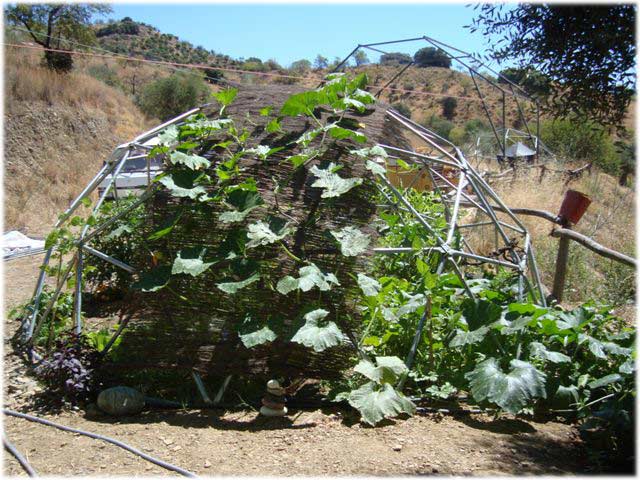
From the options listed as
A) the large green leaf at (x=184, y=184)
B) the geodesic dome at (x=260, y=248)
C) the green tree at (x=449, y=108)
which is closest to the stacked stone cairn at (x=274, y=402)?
the geodesic dome at (x=260, y=248)

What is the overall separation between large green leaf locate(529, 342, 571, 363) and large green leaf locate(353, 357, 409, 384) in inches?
29.0

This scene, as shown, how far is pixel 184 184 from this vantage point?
3896 mm

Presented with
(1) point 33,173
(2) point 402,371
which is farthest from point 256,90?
(1) point 33,173

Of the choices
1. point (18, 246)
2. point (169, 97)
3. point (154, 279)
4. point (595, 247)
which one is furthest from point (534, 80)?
point (169, 97)

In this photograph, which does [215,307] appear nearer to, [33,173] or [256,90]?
[256,90]

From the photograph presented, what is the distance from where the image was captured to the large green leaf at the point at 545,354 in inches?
135

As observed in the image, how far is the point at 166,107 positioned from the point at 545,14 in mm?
21854

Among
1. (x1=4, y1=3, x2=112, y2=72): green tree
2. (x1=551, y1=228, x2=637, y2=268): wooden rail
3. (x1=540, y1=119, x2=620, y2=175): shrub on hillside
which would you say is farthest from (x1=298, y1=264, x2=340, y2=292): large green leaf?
(x1=4, y1=3, x2=112, y2=72): green tree

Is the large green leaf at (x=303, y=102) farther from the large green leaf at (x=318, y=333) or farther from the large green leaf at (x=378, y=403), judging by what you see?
the large green leaf at (x=378, y=403)

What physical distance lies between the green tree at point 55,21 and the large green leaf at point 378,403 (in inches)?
716

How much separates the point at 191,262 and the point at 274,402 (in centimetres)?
95

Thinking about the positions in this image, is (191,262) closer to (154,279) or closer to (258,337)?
(154,279)

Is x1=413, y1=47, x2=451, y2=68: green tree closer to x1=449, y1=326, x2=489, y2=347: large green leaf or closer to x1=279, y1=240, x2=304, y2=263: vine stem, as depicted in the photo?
x1=279, y1=240, x2=304, y2=263: vine stem

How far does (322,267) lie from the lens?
12.3 feet
